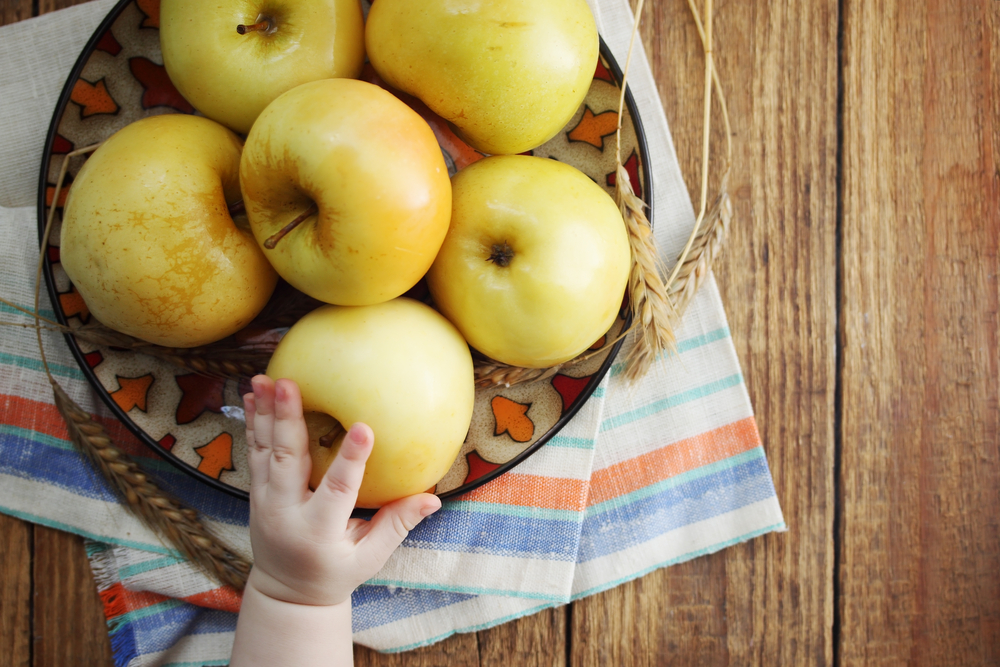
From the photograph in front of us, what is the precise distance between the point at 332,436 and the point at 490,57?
47cm

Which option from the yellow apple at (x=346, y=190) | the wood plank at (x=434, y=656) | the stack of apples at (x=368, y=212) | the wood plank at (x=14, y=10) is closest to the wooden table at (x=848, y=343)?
the wood plank at (x=434, y=656)

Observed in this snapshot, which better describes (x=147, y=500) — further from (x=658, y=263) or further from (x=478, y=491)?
(x=658, y=263)

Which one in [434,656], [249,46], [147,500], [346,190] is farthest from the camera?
[434,656]

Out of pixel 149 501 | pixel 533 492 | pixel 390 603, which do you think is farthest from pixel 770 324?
pixel 149 501

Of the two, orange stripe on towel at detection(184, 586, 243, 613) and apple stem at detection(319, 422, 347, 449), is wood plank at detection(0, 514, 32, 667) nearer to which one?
orange stripe on towel at detection(184, 586, 243, 613)

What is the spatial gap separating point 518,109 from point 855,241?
2.13ft

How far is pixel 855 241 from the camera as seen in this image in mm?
1004

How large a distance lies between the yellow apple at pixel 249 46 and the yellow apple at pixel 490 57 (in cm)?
Answer: 6

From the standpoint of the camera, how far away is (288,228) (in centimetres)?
65

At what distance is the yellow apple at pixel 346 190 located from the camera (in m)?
0.61

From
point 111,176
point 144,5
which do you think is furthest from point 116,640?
point 144,5

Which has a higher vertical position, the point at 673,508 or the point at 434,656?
the point at 673,508

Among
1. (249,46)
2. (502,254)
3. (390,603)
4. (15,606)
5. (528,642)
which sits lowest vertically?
(528,642)

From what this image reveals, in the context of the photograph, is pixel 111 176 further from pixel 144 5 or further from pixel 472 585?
pixel 472 585
